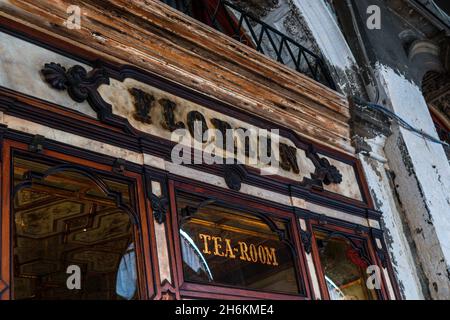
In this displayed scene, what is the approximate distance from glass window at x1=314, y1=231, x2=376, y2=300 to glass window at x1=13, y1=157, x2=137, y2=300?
1600 mm

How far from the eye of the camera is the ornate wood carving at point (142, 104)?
4051mm

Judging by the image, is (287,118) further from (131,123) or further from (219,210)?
(131,123)

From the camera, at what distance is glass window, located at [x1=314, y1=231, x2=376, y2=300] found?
197 inches

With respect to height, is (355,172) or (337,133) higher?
(337,133)

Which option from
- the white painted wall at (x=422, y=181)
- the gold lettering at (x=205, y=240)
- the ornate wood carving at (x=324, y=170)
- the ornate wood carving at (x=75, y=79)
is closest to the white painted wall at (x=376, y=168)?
the white painted wall at (x=422, y=181)

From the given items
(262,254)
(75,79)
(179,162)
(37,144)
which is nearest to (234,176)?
(179,162)

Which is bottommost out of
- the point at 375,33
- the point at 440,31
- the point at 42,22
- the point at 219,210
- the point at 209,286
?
the point at 209,286

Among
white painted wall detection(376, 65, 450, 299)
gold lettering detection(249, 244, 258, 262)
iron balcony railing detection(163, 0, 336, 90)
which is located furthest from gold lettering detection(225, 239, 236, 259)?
iron balcony railing detection(163, 0, 336, 90)

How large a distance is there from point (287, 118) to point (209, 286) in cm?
208

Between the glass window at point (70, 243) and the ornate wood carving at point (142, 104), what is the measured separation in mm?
562

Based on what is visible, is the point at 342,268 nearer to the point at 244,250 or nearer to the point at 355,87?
the point at 244,250

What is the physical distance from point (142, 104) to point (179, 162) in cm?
47
